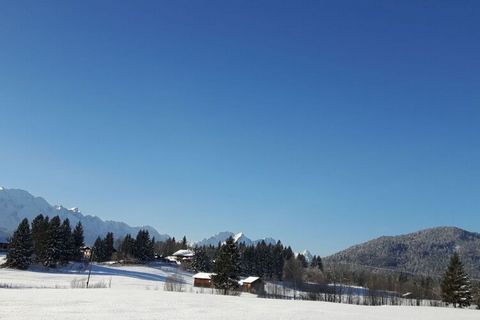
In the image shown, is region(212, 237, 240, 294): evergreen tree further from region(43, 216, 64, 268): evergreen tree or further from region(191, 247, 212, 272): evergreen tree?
region(191, 247, 212, 272): evergreen tree

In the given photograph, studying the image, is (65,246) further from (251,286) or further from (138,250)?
(251,286)

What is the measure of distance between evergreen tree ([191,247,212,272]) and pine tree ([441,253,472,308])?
81.5m

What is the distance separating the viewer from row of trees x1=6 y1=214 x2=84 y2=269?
339ft

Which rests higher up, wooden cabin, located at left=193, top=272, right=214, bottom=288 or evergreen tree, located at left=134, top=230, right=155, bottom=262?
evergreen tree, located at left=134, top=230, right=155, bottom=262

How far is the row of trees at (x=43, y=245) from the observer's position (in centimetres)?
10319

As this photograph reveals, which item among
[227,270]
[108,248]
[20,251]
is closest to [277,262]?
[108,248]

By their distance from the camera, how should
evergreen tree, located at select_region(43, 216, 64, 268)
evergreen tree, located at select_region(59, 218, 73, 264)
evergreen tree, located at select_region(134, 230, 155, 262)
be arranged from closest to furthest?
evergreen tree, located at select_region(43, 216, 64, 268) < evergreen tree, located at select_region(59, 218, 73, 264) < evergreen tree, located at select_region(134, 230, 155, 262)

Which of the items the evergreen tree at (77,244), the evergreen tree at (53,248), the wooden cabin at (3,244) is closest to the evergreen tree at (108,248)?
the evergreen tree at (77,244)

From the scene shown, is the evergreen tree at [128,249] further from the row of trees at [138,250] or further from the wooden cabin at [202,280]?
the wooden cabin at [202,280]

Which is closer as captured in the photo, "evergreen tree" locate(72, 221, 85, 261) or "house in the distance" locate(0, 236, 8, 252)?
"evergreen tree" locate(72, 221, 85, 261)

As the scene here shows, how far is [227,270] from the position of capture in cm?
7950

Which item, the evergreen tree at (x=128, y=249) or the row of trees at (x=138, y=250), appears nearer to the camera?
the row of trees at (x=138, y=250)

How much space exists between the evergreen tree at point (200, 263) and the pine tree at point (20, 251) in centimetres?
5978

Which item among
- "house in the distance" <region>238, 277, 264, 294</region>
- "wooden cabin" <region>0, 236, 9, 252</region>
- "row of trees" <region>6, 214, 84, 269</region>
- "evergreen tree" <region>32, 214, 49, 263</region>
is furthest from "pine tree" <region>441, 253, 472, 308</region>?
"wooden cabin" <region>0, 236, 9, 252</region>
